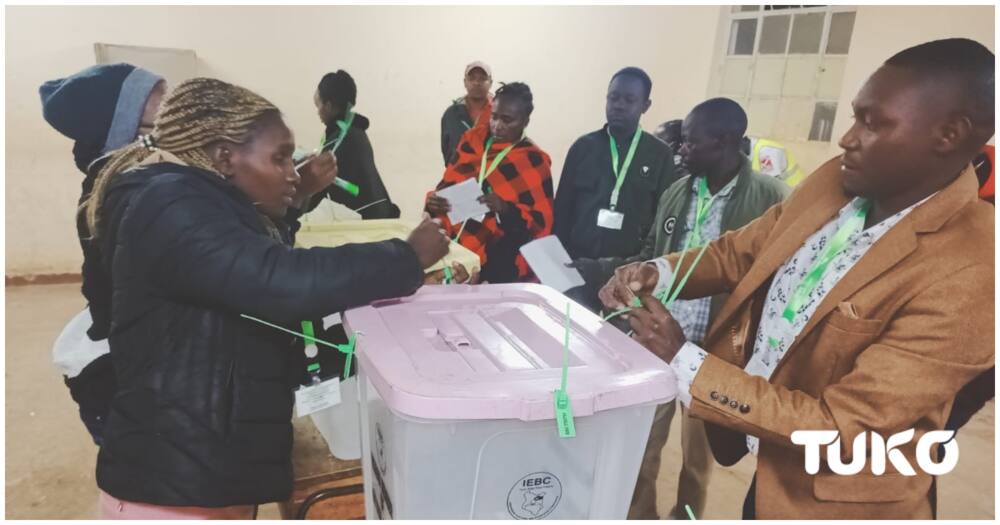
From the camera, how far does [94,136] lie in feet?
4.25

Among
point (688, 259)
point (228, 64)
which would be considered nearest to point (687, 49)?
point (228, 64)

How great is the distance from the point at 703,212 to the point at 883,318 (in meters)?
0.93

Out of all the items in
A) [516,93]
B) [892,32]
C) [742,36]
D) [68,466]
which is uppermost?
[742,36]

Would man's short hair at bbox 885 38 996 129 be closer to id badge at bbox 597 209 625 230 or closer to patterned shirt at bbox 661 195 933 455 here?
patterned shirt at bbox 661 195 933 455

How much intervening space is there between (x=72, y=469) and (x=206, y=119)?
194 cm

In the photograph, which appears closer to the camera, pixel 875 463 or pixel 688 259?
pixel 875 463

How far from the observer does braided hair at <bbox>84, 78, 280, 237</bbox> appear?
926mm

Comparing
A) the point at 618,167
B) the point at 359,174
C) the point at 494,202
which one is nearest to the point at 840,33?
the point at 618,167

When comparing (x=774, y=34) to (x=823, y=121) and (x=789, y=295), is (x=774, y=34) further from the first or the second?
(x=789, y=295)

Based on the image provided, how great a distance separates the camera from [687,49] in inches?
213

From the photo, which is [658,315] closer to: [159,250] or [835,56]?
[159,250]

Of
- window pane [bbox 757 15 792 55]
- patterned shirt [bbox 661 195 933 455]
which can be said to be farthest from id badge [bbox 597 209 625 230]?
window pane [bbox 757 15 792 55]

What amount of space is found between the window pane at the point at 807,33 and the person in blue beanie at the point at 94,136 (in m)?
4.90

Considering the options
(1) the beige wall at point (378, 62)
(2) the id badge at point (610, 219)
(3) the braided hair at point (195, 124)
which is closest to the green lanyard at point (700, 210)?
(2) the id badge at point (610, 219)
